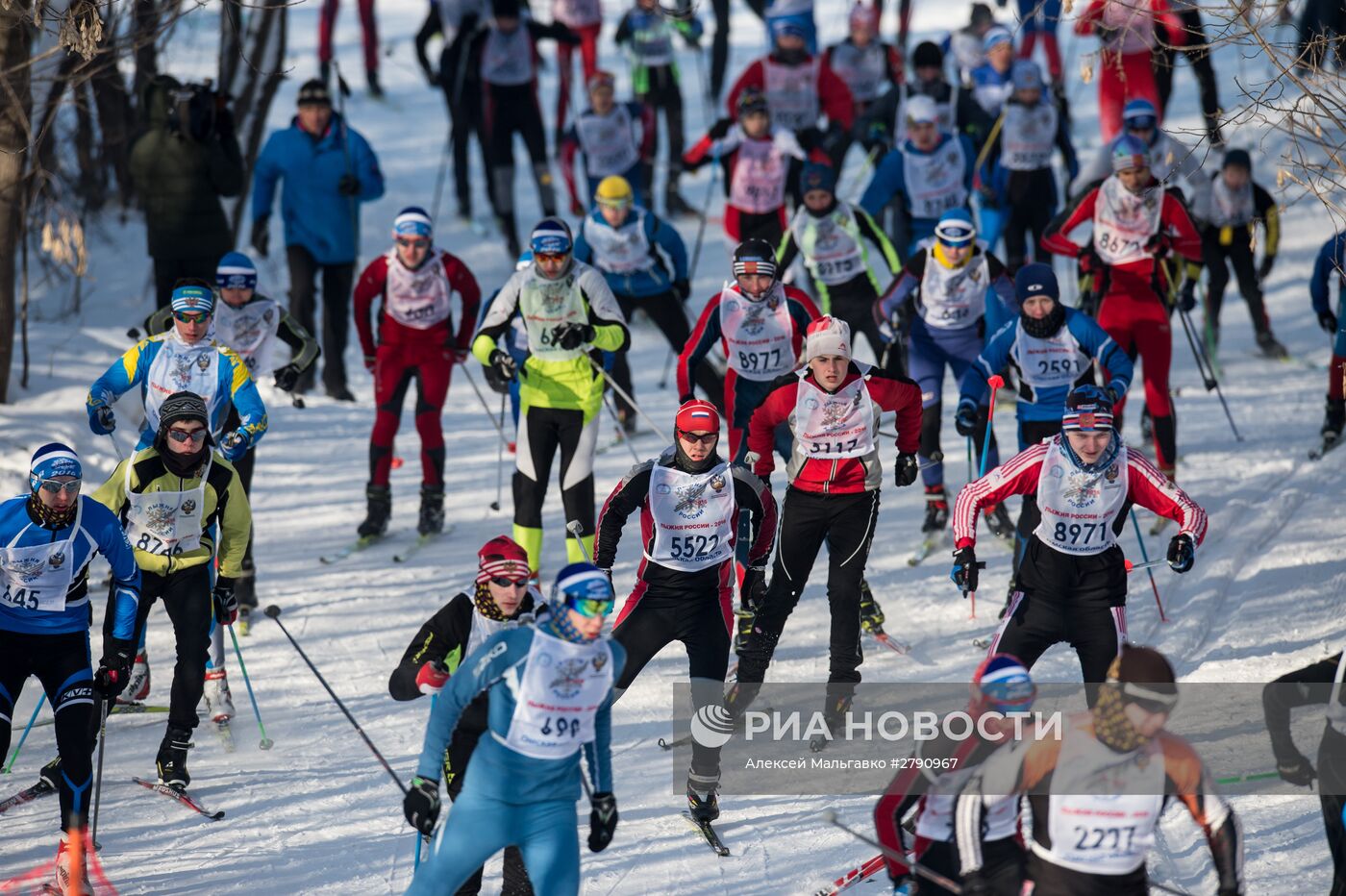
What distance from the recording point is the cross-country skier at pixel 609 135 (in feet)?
47.6

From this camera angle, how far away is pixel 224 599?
8.09m

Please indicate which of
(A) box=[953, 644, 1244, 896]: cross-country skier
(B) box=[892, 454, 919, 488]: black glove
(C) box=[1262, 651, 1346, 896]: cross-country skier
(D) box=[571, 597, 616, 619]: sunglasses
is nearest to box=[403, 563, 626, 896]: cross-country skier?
(D) box=[571, 597, 616, 619]: sunglasses

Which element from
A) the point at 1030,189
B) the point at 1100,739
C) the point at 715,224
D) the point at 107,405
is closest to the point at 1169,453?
the point at 1030,189

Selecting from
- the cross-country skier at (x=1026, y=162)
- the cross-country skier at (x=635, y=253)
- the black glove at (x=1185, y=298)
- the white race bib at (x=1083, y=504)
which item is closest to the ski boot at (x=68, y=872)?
the white race bib at (x=1083, y=504)

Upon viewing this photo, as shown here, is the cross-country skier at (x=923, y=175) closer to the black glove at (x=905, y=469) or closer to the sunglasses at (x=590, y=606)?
the black glove at (x=905, y=469)

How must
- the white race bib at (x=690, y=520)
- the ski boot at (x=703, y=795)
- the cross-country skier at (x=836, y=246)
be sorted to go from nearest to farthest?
the ski boot at (x=703, y=795), the white race bib at (x=690, y=520), the cross-country skier at (x=836, y=246)

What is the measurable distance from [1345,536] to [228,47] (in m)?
9.66

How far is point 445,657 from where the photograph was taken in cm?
669

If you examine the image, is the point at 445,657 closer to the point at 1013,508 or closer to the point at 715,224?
the point at 1013,508

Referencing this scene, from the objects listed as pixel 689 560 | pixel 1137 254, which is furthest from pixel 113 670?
pixel 1137 254

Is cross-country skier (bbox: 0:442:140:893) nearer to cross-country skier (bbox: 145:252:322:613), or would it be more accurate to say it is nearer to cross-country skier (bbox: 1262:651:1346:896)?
cross-country skier (bbox: 145:252:322:613)

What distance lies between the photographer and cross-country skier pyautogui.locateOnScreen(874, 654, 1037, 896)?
19.1 feet

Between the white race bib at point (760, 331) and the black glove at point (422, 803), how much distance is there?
172 inches

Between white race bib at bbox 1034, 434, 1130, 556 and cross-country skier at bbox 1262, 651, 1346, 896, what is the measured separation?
4.62ft
